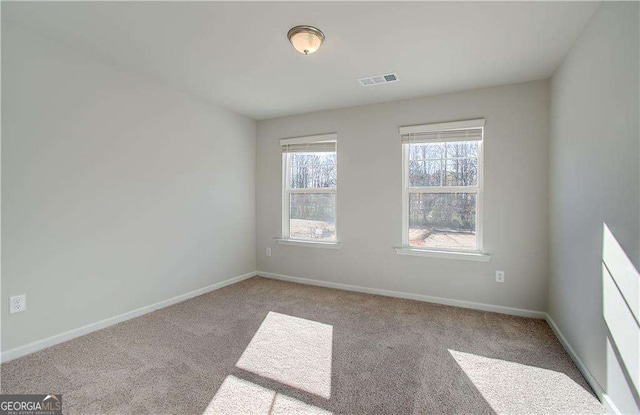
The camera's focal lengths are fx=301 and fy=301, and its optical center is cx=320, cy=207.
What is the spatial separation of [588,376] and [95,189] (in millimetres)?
4142

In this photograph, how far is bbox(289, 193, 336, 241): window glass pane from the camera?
4305 mm

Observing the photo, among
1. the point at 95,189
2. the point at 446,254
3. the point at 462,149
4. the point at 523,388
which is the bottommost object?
the point at 523,388

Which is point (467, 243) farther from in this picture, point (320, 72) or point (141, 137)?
point (141, 137)

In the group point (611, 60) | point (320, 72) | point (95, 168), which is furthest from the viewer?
point (320, 72)

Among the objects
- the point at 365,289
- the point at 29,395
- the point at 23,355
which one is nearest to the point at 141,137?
the point at 23,355

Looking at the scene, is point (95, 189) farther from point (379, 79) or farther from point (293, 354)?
point (379, 79)

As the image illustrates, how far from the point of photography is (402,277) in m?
3.79

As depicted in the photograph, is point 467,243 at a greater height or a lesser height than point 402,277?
greater

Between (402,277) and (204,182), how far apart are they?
282 centimetres

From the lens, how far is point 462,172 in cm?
352

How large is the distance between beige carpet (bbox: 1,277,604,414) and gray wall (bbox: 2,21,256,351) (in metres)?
0.39

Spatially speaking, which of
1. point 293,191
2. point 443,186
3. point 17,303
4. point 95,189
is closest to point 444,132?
point 443,186

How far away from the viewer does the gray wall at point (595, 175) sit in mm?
1600

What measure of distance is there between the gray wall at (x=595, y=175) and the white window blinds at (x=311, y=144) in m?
2.50
